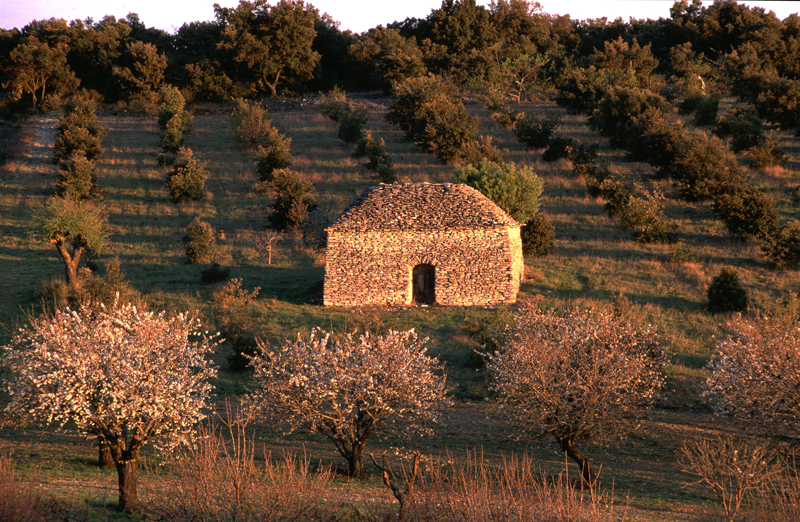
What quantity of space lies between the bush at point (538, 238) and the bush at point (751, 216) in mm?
9486

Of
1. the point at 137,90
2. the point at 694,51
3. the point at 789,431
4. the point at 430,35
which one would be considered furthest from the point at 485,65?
the point at 789,431

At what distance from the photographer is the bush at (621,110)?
47562 millimetres

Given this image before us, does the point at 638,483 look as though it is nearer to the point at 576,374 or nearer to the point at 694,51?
the point at 576,374

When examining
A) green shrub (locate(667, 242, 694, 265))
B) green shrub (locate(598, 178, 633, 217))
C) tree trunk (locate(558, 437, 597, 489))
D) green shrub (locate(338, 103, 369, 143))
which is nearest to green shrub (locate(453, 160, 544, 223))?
green shrub (locate(598, 178, 633, 217))

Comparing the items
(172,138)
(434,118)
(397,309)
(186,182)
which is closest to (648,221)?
(397,309)

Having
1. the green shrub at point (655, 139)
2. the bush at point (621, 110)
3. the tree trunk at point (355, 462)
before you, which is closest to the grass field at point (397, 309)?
the tree trunk at point (355, 462)

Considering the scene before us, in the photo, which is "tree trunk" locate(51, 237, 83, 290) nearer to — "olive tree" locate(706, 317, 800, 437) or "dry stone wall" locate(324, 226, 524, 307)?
"dry stone wall" locate(324, 226, 524, 307)

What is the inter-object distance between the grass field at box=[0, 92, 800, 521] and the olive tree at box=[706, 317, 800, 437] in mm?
2112

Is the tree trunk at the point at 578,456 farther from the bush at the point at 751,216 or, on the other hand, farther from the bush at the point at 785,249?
the bush at the point at 751,216

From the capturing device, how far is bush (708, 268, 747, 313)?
26.2 meters

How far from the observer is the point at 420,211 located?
28453 mm

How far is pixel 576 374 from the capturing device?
13.2m

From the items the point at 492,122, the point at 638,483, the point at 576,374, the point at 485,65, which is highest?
the point at 485,65

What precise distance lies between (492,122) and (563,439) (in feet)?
147
